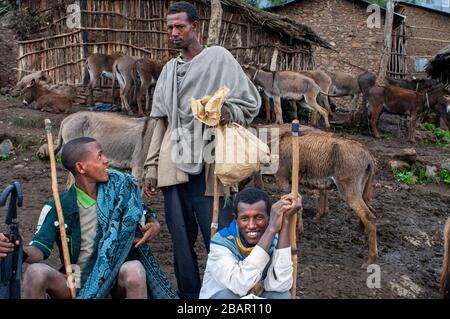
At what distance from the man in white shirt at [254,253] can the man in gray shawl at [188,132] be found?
1.97ft

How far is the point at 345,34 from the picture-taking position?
22578 mm

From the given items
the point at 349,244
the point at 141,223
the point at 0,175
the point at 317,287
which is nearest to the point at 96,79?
the point at 0,175

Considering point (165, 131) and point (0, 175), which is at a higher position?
point (165, 131)

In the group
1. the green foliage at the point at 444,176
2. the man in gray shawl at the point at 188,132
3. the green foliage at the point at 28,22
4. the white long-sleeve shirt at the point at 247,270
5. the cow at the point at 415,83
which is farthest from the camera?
the cow at the point at 415,83

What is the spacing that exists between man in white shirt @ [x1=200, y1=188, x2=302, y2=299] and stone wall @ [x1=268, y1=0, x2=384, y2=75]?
20.0 metres

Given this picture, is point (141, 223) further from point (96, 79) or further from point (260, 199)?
point (96, 79)

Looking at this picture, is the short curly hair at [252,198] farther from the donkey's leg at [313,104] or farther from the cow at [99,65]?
the donkey's leg at [313,104]

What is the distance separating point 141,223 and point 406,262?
12.1 ft

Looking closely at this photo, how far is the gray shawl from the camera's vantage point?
3.92m

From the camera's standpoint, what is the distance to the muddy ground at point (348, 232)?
5434mm

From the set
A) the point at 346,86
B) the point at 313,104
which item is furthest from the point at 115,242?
the point at 346,86

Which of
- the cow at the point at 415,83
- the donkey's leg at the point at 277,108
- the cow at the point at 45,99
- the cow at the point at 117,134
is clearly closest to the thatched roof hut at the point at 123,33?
the cow at the point at 45,99

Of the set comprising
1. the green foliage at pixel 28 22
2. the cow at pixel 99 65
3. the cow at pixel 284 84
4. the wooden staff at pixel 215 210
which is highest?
the green foliage at pixel 28 22
